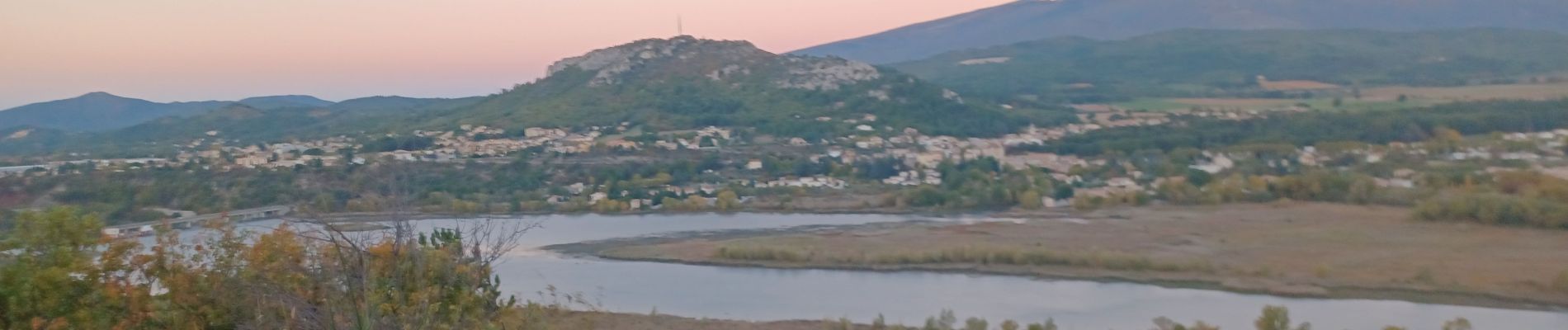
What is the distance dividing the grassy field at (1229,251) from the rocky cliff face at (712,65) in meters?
22.5

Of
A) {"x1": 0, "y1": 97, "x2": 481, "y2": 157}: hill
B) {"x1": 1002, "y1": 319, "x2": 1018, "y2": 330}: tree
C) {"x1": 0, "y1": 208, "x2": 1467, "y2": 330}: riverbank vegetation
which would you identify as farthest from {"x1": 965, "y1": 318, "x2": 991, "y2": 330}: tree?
{"x1": 0, "y1": 97, "x2": 481, "y2": 157}: hill

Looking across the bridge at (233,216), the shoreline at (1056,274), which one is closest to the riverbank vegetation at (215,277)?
the bridge at (233,216)

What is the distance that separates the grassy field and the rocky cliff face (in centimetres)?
2246

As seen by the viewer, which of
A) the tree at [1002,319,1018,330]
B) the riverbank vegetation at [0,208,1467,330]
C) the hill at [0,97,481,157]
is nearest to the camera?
the riverbank vegetation at [0,208,1467,330]

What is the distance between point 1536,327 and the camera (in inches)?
589

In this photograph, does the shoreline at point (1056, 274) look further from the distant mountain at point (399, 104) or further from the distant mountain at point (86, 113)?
the distant mountain at point (86, 113)

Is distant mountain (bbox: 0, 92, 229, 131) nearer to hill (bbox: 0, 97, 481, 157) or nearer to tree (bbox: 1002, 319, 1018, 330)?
hill (bbox: 0, 97, 481, 157)

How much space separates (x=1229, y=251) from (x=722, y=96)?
1018 inches

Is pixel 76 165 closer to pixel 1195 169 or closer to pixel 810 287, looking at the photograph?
pixel 810 287

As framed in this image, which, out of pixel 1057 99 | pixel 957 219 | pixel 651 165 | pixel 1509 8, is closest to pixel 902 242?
pixel 957 219

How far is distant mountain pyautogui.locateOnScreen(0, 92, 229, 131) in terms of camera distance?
Answer: 53469 millimetres

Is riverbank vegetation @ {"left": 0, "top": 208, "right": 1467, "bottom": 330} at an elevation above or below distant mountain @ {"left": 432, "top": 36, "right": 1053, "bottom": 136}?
below

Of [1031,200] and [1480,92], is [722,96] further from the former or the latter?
[1480,92]

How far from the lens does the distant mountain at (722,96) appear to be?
4122 centimetres
